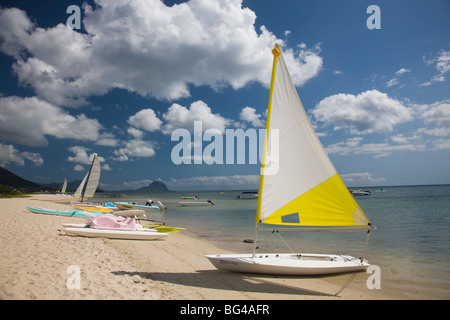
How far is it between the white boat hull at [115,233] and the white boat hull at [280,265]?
22.3 ft

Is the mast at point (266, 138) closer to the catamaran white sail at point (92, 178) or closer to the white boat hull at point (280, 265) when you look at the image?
the white boat hull at point (280, 265)

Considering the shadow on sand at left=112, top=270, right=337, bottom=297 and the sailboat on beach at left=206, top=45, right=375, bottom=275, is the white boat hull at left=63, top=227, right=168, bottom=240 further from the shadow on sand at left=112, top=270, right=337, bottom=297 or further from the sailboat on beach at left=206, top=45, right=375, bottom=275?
the sailboat on beach at left=206, top=45, right=375, bottom=275

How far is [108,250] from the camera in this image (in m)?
9.62

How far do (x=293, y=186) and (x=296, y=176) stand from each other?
326 millimetres

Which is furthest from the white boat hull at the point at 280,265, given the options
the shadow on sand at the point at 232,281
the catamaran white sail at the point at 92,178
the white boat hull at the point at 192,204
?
the white boat hull at the point at 192,204

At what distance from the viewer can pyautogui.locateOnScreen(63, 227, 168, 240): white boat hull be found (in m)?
12.1

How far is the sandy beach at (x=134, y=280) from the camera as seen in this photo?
5.23 meters

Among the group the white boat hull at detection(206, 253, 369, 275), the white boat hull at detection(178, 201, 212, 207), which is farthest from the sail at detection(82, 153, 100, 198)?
the white boat hull at detection(206, 253, 369, 275)

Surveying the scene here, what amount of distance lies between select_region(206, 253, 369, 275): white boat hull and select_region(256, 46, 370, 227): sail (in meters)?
1.43

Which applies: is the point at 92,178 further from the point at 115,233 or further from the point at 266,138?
the point at 266,138

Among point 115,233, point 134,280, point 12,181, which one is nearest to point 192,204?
point 115,233
